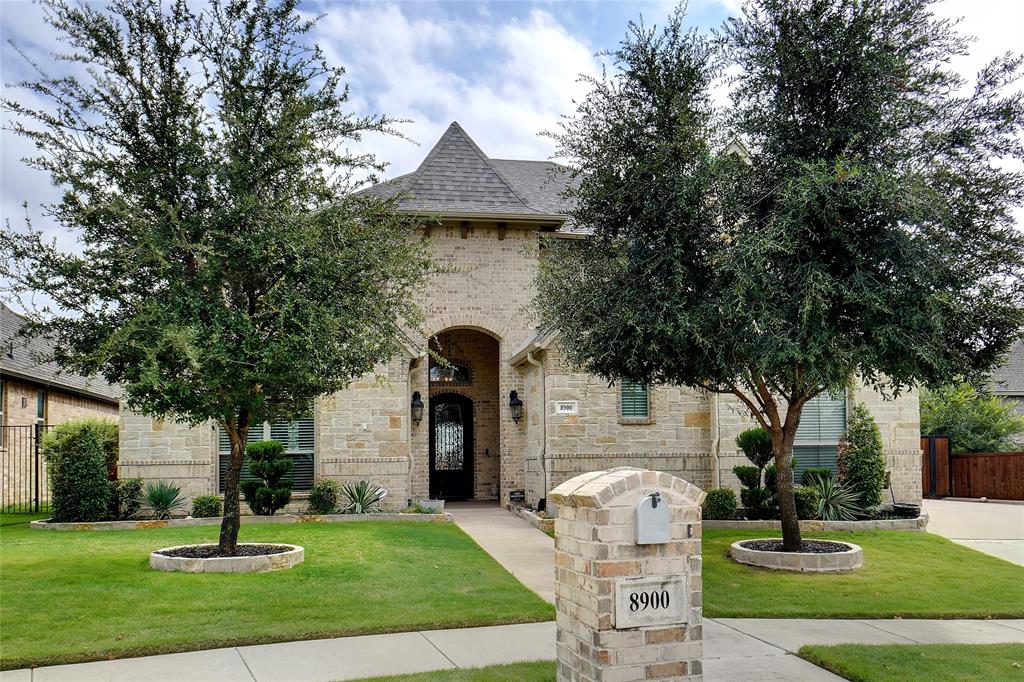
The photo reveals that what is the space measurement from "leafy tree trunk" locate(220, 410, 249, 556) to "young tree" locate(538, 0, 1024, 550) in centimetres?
466

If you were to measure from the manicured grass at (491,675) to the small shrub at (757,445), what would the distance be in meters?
10.9

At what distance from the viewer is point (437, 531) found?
14312 millimetres

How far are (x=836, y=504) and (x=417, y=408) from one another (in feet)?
28.4

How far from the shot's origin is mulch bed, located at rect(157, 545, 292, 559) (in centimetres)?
1062

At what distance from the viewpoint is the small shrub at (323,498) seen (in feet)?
52.4

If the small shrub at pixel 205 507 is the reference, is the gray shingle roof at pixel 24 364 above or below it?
above

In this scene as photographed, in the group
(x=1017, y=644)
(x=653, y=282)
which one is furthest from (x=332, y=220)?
(x=1017, y=644)

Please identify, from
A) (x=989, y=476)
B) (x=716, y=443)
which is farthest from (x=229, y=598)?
(x=989, y=476)

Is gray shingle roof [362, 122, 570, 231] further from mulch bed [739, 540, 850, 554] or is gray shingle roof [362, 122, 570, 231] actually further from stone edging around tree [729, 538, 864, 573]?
stone edging around tree [729, 538, 864, 573]

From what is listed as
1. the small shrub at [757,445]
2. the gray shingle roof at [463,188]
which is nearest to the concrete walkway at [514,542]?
the small shrub at [757,445]

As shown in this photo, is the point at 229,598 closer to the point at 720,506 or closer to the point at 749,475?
the point at 720,506

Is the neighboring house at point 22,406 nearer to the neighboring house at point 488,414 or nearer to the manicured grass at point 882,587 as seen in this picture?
→ the neighboring house at point 488,414

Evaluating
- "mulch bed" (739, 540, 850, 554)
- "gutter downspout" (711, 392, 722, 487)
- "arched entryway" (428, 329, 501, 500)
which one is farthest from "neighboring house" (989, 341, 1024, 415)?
"mulch bed" (739, 540, 850, 554)

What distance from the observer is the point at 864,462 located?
54.3 feet
